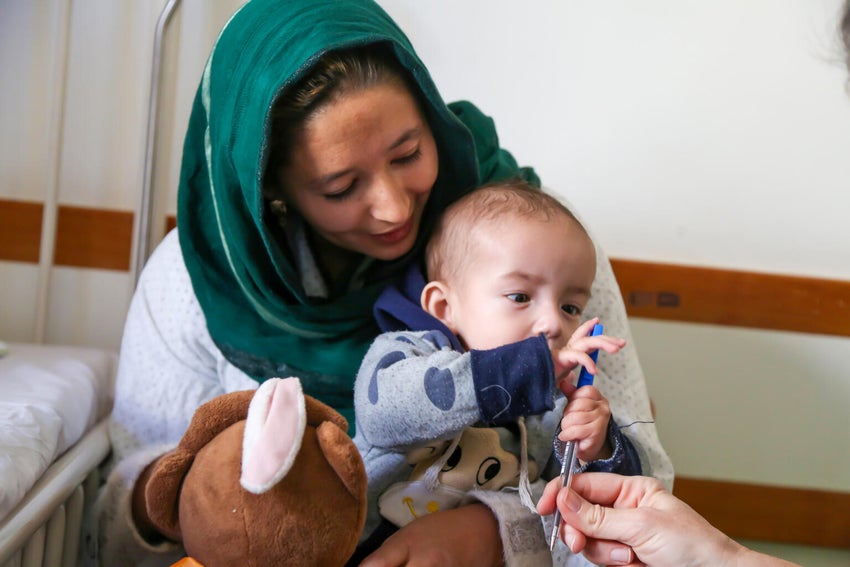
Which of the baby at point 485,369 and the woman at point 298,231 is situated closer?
the baby at point 485,369

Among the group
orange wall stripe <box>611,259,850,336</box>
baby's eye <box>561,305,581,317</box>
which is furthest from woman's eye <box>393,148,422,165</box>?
orange wall stripe <box>611,259,850,336</box>

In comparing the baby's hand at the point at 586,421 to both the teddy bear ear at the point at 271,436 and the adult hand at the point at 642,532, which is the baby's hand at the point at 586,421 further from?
the teddy bear ear at the point at 271,436

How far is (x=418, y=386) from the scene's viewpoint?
37.8 inches

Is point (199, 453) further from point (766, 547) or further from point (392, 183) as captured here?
point (766, 547)

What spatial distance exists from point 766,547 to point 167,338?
1.47 meters

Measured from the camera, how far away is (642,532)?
915 millimetres

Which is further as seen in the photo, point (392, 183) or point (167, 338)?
point (167, 338)

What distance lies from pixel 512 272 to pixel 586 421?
0.73ft

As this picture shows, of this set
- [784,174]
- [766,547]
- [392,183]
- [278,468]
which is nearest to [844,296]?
[784,174]

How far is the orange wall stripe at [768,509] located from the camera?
1961 mm

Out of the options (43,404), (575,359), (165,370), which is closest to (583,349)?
(575,359)

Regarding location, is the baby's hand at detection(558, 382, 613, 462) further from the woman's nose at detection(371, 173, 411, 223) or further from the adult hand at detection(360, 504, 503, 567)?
the woman's nose at detection(371, 173, 411, 223)

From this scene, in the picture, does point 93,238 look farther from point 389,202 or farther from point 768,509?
point 768,509

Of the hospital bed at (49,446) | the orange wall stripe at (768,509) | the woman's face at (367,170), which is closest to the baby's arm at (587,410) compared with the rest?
the woman's face at (367,170)
